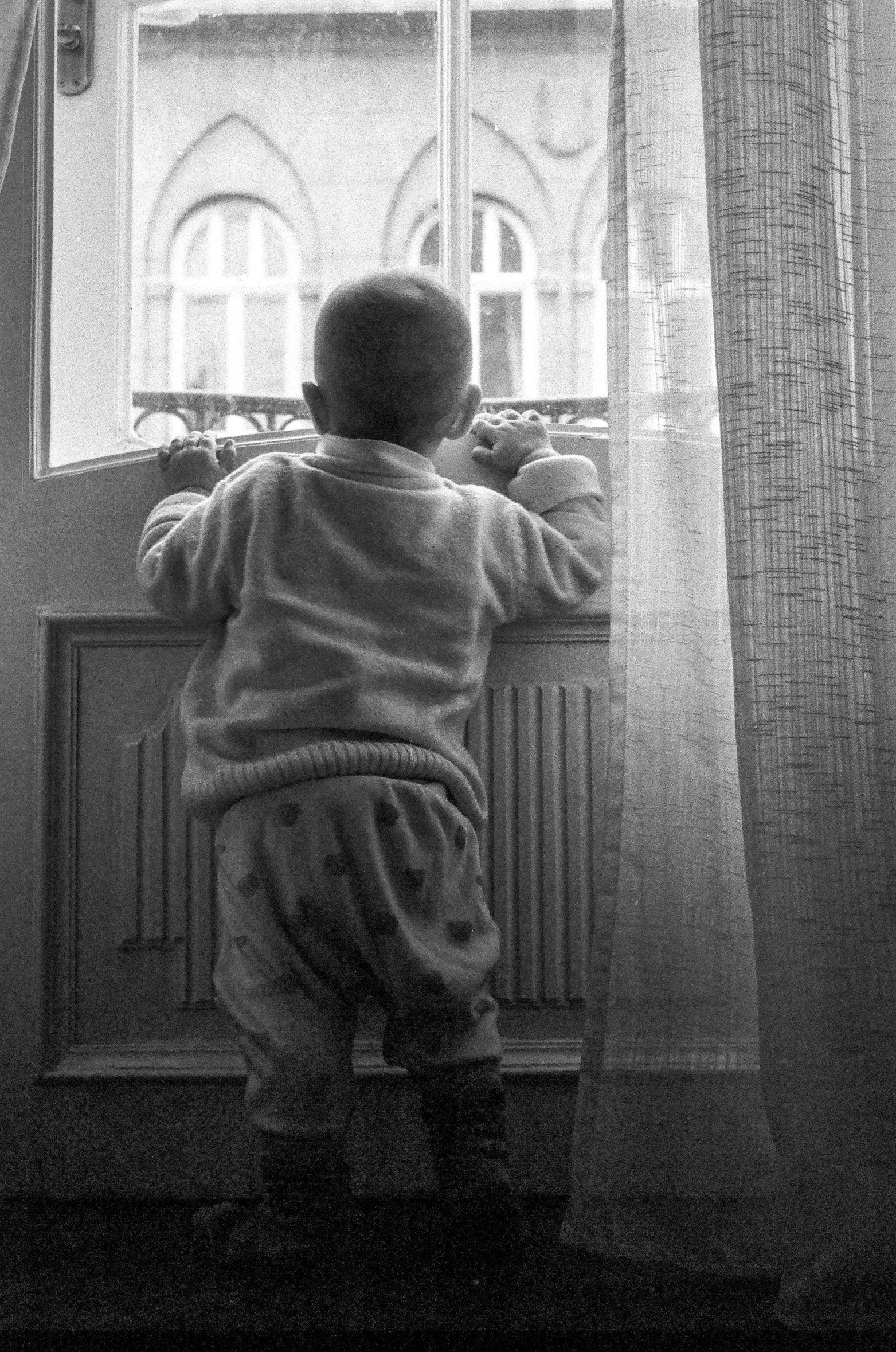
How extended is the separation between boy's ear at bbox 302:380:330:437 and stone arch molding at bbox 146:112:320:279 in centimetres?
21

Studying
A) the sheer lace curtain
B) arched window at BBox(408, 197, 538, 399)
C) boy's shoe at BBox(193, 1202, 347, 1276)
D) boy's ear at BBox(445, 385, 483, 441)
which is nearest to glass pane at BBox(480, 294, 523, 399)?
arched window at BBox(408, 197, 538, 399)

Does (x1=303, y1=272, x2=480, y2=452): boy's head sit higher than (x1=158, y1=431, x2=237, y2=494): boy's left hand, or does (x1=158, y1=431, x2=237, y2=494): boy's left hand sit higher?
(x1=303, y1=272, x2=480, y2=452): boy's head

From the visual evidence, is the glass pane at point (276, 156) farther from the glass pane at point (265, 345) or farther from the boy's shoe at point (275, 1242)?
the boy's shoe at point (275, 1242)

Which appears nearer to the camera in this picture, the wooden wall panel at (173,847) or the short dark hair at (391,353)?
the short dark hair at (391,353)

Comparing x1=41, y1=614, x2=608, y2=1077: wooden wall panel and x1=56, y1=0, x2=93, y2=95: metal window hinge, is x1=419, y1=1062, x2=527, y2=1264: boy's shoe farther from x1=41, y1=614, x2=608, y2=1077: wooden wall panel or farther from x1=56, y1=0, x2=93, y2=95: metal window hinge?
x1=56, y1=0, x2=93, y2=95: metal window hinge

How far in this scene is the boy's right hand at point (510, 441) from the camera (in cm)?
117

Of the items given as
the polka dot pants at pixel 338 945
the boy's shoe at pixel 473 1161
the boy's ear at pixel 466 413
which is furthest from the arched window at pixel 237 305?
the boy's shoe at pixel 473 1161

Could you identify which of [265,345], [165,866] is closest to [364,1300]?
[165,866]

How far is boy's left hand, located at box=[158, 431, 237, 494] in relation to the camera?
3.79 ft

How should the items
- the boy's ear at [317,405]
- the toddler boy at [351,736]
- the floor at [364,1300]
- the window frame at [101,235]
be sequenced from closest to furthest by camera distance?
1. the floor at [364,1300]
2. the toddler boy at [351,736]
3. the boy's ear at [317,405]
4. the window frame at [101,235]

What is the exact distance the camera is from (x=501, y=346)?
48.8 inches

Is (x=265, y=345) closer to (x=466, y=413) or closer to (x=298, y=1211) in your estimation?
(x=466, y=413)

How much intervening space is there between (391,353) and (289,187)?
0.29 meters

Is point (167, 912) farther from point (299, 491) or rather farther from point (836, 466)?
point (836, 466)
